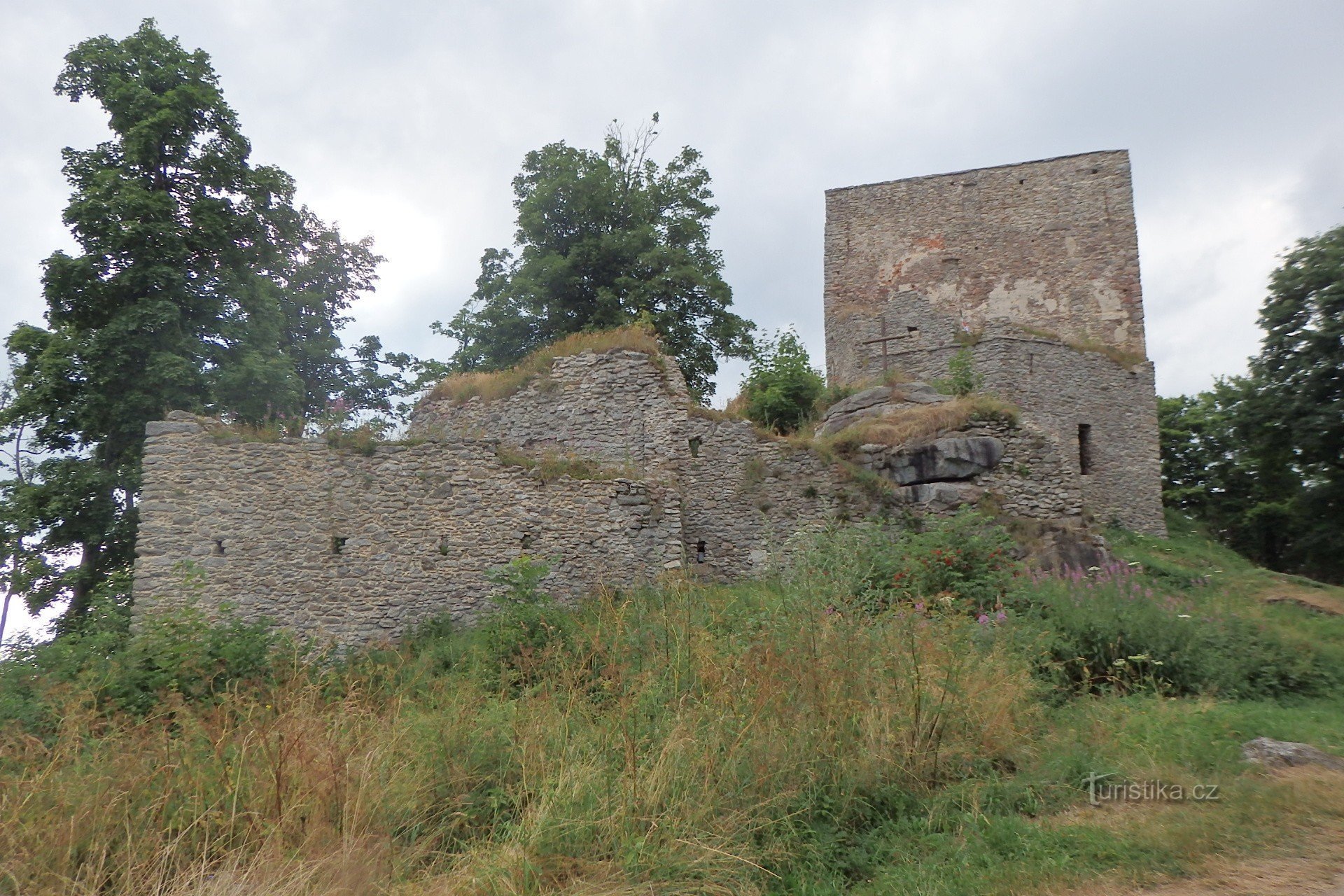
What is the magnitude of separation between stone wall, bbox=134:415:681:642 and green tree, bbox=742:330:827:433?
7326 millimetres

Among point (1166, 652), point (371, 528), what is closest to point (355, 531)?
point (371, 528)

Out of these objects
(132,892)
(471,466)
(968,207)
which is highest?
(968,207)

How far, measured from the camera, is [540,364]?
16391 millimetres

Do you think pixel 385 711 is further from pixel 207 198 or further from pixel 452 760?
pixel 207 198

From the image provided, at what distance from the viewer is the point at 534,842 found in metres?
4.86

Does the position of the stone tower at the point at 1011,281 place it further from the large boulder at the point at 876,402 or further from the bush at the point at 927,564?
the bush at the point at 927,564

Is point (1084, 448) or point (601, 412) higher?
point (1084, 448)

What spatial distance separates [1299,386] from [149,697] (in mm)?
25143

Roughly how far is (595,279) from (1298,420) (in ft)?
60.7

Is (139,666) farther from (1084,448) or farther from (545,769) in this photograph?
(1084,448)

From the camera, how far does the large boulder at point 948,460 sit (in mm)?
15086

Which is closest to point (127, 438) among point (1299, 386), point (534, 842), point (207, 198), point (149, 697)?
point (207, 198)

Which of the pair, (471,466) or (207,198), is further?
(207,198)

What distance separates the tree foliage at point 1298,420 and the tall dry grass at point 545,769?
64.7ft
